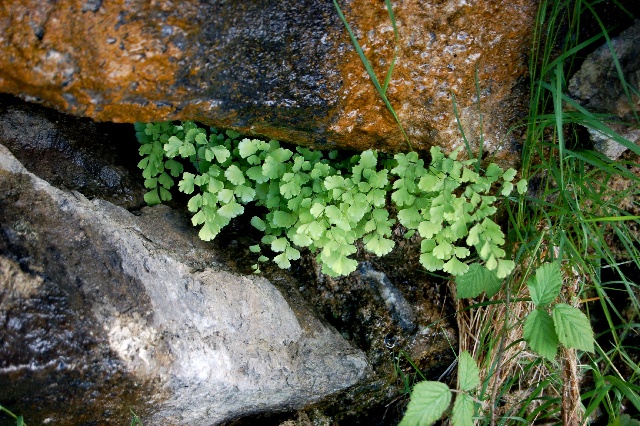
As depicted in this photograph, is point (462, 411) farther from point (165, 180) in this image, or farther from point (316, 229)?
point (165, 180)

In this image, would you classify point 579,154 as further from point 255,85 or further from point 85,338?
point 85,338

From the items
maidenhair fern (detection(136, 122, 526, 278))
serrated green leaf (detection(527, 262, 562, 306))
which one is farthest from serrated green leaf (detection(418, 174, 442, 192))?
serrated green leaf (detection(527, 262, 562, 306))

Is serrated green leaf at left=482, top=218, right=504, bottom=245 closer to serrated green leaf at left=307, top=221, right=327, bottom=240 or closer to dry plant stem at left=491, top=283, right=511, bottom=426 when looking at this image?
dry plant stem at left=491, top=283, right=511, bottom=426

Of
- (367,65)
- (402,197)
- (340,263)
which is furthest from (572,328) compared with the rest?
(367,65)

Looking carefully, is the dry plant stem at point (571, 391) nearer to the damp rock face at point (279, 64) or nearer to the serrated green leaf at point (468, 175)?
the serrated green leaf at point (468, 175)

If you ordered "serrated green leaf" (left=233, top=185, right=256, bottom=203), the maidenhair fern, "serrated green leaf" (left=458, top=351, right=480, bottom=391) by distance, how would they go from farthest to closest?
"serrated green leaf" (left=233, top=185, right=256, bottom=203) < the maidenhair fern < "serrated green leaf" (left=458, top=351, right=480, bottom=391)

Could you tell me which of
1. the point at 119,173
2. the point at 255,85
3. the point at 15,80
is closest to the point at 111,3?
the point at 15,80

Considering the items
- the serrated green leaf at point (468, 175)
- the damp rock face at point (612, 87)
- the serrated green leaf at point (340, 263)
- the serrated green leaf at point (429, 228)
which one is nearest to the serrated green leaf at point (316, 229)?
the serrated green leaf at point (340, 263)
